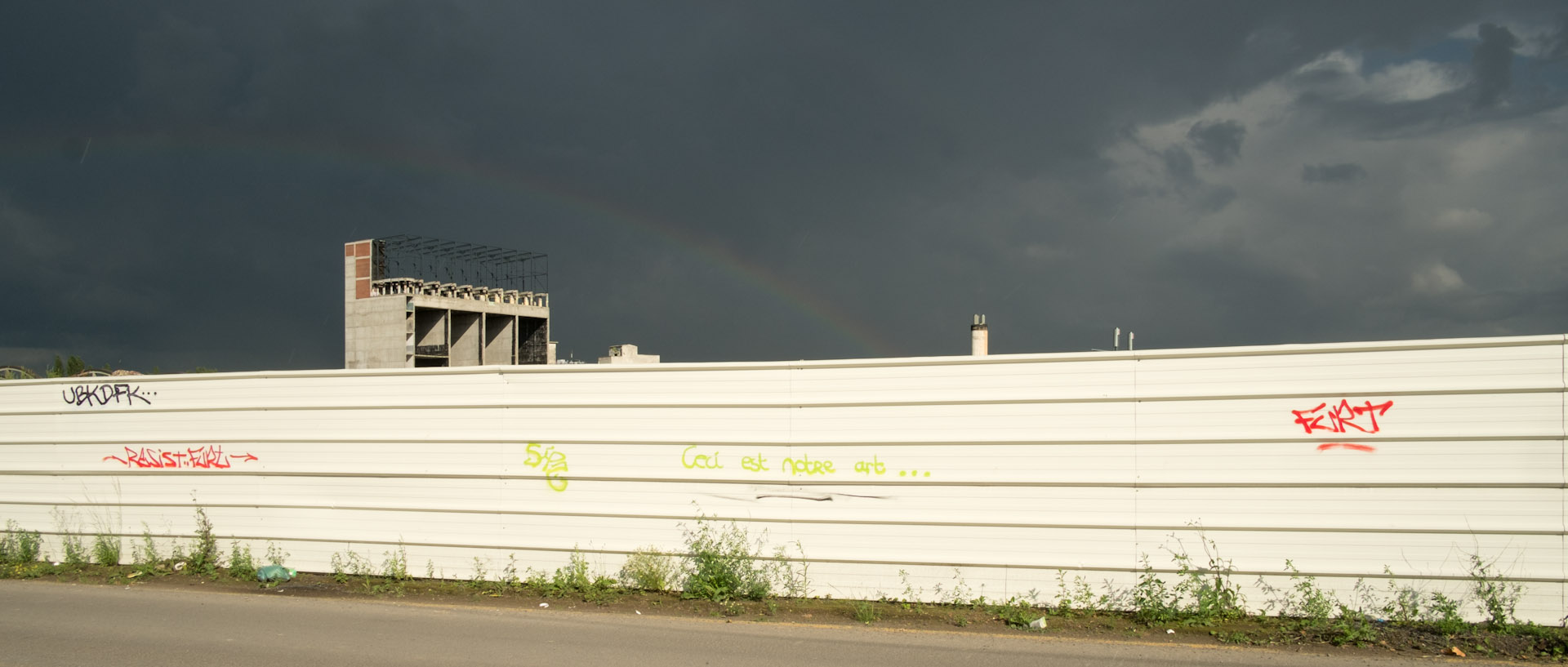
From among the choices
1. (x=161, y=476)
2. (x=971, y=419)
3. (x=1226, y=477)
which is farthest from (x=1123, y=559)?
(x=161, y=476)

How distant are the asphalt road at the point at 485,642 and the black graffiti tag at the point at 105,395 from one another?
257cm

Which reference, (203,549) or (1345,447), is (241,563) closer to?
(203,549)

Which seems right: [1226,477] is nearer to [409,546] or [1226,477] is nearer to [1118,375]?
[1118,375]

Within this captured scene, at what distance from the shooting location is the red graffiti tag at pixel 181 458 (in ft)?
35.1

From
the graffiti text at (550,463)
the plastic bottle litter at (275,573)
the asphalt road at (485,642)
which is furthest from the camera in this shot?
the plastic bottle litter at (275,573)

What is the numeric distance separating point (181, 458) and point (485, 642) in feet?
17.5

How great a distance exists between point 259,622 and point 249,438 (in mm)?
2738

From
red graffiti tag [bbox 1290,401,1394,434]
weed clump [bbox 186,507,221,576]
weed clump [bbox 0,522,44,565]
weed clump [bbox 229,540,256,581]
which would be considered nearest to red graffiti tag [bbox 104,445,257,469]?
weed clump [bbox 186,507,221,576]

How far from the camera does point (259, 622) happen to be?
858 cm

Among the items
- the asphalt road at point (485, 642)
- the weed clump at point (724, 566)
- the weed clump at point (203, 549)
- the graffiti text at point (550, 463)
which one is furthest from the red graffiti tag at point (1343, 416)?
the weed clump at point (203, 549)

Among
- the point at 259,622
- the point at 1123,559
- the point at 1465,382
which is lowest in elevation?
the point at 259,622

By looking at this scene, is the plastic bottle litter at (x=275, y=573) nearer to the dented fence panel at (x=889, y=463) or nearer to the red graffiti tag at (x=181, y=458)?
the dented fence panel at (x=889, y=463)

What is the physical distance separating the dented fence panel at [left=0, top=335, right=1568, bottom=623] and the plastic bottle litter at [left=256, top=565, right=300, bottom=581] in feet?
0.47

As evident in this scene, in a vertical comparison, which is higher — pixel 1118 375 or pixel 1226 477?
pixel 1118 375
